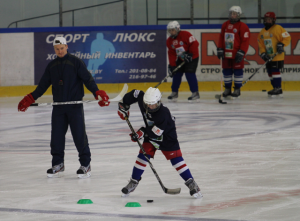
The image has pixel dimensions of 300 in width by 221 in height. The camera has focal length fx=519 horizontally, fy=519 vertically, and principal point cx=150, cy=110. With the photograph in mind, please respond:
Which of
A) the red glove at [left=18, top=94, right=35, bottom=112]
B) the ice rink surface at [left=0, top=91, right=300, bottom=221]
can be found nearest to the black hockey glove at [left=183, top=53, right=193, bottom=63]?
the ice rink surface at [left=0, top=91, right=300, bottom=221]

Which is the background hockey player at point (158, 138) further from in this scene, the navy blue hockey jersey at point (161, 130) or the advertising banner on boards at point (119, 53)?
the advertising banner on boards at point (119, 53)

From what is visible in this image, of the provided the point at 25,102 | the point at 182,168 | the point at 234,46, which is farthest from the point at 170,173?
the point at 234,46

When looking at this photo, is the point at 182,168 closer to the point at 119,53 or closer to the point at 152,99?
the point at 152,99

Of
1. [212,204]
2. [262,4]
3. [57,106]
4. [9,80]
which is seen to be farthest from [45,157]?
[262,4]

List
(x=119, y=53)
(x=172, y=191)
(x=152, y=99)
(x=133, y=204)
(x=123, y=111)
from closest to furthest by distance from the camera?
(x=133, y=204)
(x=152, y=99)
(x=172, y=191)
(x=123, y=111)
(x=119, y=53)

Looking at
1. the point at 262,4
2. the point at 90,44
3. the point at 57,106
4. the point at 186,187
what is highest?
the point at 262,4

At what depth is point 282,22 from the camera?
1203 centimetres

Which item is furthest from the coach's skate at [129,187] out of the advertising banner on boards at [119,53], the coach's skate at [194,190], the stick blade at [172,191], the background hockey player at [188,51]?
the advertising banner on boards at [119,53]

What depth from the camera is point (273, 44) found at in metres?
10.9

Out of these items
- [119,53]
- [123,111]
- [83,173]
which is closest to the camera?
[123,111]

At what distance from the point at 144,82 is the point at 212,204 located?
881 cm

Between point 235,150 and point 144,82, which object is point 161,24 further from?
point 235,150

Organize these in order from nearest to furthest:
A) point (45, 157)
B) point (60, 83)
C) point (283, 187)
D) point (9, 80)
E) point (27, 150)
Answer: point (283, 187) < point (60, 83) < point (45, 157) < point (27, 150) < point (9, 80)

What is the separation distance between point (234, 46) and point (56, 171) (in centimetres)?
686
